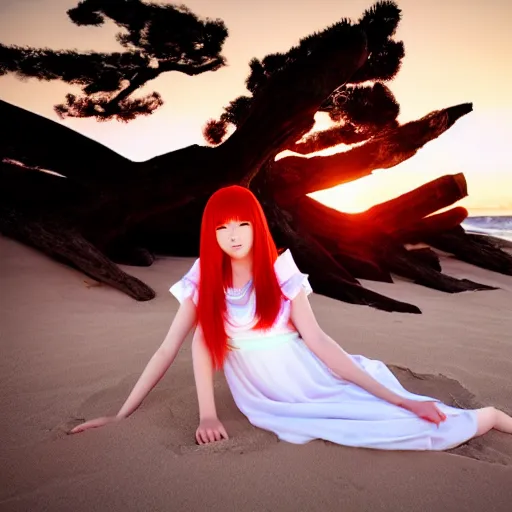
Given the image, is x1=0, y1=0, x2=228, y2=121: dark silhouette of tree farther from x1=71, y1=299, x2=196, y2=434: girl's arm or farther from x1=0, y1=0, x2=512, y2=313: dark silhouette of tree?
x1=71, y1=299, x2=196, y2=434: girl's arm

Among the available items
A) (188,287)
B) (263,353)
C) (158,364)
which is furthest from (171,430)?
(188,287)

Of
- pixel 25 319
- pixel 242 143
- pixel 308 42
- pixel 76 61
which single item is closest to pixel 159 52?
pixel 76 61

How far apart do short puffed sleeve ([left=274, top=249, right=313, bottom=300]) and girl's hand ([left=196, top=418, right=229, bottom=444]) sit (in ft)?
2.06

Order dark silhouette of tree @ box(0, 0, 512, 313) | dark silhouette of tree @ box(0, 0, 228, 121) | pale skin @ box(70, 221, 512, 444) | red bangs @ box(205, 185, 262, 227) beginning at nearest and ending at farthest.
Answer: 1. pale skin @ box(70, 221, 512, 444)
2. red bangs @ box(205, 185, 262, 227)
3. dark silhouette of tree @ box(0, 0, 512, 313)
4. dark silhouette of tree @ box(0, 0, 228, 121)

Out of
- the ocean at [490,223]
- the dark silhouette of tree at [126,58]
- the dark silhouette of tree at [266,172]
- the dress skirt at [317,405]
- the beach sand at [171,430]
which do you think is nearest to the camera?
the beach sand at [171,430]

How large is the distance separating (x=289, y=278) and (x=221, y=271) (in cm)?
31

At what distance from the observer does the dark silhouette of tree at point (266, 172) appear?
13.7 ft

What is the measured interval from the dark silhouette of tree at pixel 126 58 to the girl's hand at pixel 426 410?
215 inches

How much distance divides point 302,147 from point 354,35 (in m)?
3.93

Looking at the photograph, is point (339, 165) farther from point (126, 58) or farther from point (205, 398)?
point (205, 398)

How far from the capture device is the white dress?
1.78 metres

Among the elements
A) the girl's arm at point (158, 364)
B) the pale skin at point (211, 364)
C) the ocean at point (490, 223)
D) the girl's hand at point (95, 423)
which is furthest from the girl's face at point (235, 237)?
the ocean at point (490, 223)

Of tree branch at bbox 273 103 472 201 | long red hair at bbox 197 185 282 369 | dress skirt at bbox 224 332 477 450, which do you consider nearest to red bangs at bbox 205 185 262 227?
long red hair at bbox 197 185 282 369

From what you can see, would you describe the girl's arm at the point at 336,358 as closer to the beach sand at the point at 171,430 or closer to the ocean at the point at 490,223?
the beach sand at the point at 171,430
